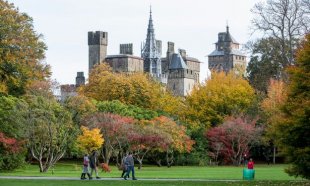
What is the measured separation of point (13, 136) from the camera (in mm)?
48594

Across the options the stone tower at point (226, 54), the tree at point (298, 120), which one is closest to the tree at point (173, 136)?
the tree at point (298, 120)

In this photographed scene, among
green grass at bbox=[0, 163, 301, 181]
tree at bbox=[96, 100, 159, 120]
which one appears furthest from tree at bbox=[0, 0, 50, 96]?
green grass at bbox=[0, 163, 301, 181]

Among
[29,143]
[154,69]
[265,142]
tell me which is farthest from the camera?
[154,69]

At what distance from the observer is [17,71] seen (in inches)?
2265

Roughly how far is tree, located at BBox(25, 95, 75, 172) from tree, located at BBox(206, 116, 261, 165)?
22161 mm

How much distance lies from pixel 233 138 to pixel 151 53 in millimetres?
Result: 82192

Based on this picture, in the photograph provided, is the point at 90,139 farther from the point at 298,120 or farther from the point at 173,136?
the point at 298,120

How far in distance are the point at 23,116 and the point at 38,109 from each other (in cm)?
122

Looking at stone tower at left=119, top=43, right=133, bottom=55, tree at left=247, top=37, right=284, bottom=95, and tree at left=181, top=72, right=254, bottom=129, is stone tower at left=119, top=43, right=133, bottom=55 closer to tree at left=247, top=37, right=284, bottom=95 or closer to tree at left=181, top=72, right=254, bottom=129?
tree at left=247, top=37, right=284, bottom=95

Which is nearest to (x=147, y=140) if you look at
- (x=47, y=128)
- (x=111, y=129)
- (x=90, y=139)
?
(x=111, y=129)

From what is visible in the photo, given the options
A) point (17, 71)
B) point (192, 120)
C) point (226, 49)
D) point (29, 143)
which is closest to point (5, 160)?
point (29, 143)

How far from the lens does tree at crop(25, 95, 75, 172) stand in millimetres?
46594

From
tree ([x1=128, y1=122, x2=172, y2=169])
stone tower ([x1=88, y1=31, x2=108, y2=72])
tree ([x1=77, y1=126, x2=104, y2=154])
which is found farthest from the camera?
stone tower ([x1=88, y1=31, x2=108, y2=72])

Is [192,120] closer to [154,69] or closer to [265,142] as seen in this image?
[265,142]
